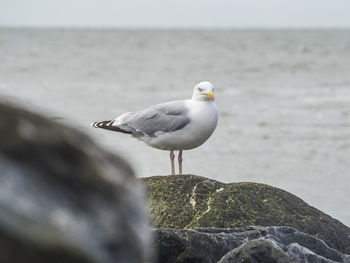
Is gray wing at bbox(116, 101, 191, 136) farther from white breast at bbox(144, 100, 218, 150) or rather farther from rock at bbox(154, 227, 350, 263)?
rock at bbox(154, 227, 350, 263)

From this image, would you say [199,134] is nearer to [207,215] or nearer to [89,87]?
[207,215]

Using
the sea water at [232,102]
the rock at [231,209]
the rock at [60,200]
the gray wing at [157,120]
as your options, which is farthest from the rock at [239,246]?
the gray wing at [157,120]

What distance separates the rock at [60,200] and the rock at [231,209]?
2.95 meters

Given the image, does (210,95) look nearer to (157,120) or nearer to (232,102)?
(157,120)

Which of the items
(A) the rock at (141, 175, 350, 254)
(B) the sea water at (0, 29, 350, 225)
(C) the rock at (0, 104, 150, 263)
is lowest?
(C) the rock at (0, 104, 150, 263)

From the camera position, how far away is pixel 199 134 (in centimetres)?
645

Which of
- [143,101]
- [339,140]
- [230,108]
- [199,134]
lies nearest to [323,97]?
[230,108]

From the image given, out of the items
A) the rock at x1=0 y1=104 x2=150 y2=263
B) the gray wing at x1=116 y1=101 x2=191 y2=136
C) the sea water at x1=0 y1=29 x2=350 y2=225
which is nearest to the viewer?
the rock at x1=0 y1=104 x2=150 y2=263

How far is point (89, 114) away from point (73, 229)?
15.9 m

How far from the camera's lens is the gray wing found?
21.4 ft

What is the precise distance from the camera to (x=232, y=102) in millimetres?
20094

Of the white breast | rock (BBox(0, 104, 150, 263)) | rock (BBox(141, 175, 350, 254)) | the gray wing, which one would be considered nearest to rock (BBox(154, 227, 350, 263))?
rock (BBox(141, 175, 350, 254))

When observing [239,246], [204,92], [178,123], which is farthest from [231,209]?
[204,92]

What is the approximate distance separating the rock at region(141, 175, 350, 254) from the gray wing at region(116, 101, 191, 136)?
186 cm
